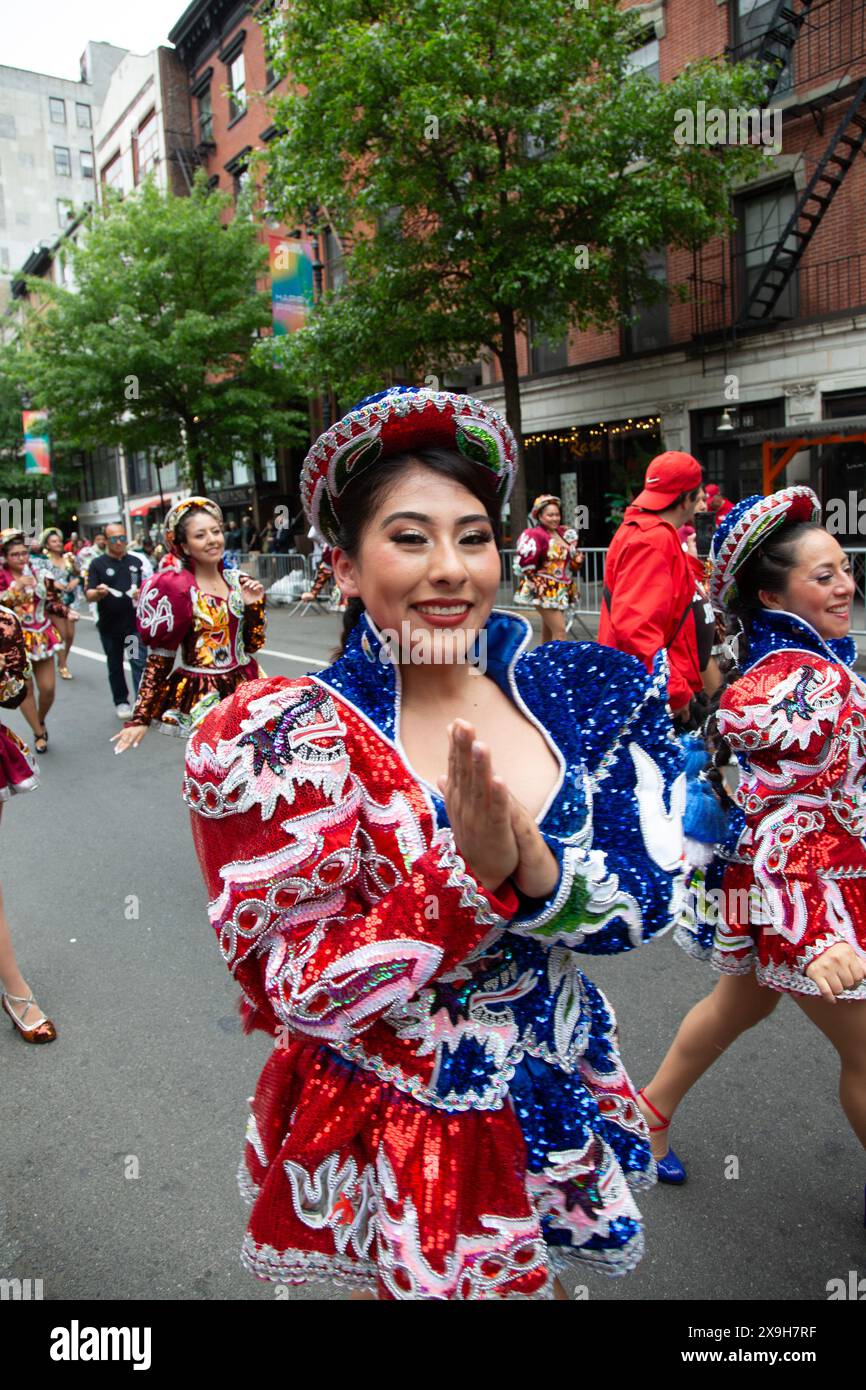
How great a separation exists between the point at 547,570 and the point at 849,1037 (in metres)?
8.24

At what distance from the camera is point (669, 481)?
4.14 metres

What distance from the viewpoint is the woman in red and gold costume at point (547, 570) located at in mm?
10219

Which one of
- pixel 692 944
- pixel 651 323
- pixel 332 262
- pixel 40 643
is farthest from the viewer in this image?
pixel 332 262

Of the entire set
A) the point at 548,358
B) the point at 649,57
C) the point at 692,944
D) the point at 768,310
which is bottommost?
the point at 692,944

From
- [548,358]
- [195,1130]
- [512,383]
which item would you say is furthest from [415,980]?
[548,358]

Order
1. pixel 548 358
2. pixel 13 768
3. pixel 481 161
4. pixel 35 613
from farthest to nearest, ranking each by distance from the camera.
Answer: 1. pixel 548 358
2. pixel 481 161
3. pixel 35 613
4. pixel 13 768

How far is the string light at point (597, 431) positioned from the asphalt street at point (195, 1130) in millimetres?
15406

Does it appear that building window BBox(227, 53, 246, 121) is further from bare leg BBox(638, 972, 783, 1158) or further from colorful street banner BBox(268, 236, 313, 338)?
bare leg BBox(638, 972, 783, 1158)

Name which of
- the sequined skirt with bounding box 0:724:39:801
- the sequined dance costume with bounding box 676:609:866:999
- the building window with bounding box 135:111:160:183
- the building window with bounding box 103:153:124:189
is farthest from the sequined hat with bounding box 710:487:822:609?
the building window with bounding box 103:153:124:189

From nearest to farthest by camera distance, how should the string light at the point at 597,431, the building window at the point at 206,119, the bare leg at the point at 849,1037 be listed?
the bare leg at the point at 849,1037 → the string light at the point at 597,431 → the building window at the point at 206,119

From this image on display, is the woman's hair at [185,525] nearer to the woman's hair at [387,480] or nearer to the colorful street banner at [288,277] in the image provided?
the woman's hair at [387,480]

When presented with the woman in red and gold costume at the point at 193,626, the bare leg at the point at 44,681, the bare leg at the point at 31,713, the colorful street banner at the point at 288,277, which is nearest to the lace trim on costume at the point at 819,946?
the woman in red and gold costume at the point at 193,626

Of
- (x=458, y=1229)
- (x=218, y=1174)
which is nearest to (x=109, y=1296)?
(x=218, y=1174)

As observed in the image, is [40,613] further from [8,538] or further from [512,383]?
[512,383]
